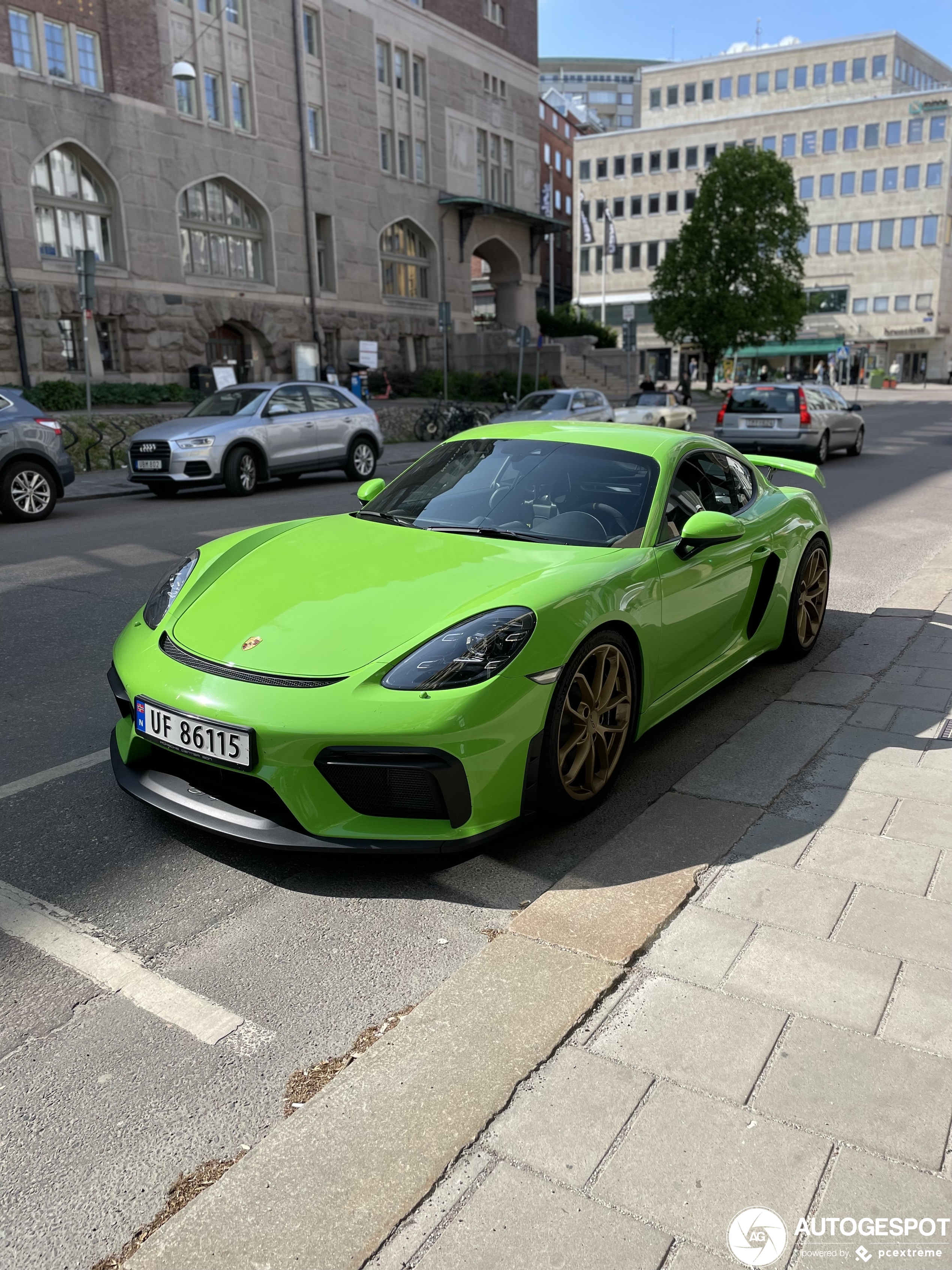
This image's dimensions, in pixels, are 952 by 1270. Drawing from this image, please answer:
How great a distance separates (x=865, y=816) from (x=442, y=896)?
5.23 ft

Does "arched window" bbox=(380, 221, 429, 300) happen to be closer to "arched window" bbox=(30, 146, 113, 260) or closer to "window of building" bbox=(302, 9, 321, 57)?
"window of building" bbox=(302, 9, 321, 57)

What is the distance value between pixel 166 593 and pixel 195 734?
1030 mm

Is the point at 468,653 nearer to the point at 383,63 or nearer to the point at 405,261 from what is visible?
the point at 405,261

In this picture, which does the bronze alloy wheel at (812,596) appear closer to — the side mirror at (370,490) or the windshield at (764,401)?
the side mirror at (370,490)

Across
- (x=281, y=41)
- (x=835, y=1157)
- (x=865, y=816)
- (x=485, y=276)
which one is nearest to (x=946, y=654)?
(x=865, y=816)

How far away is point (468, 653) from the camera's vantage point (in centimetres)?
328

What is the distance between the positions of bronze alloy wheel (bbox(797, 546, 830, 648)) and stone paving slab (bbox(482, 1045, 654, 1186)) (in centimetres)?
393

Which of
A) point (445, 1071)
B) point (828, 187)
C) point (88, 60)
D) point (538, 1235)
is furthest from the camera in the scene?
point (828, 187)

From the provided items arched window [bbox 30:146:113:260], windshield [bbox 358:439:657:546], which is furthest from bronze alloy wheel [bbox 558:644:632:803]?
arched window [bbox 30:146:113:260]

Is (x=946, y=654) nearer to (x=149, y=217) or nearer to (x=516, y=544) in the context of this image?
(x=516, y=544)

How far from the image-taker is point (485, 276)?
8306 cm

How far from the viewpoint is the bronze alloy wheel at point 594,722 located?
3602mm

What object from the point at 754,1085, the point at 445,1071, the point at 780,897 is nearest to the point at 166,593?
the point at 445,1071

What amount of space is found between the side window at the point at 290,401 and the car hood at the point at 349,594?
11681mm
